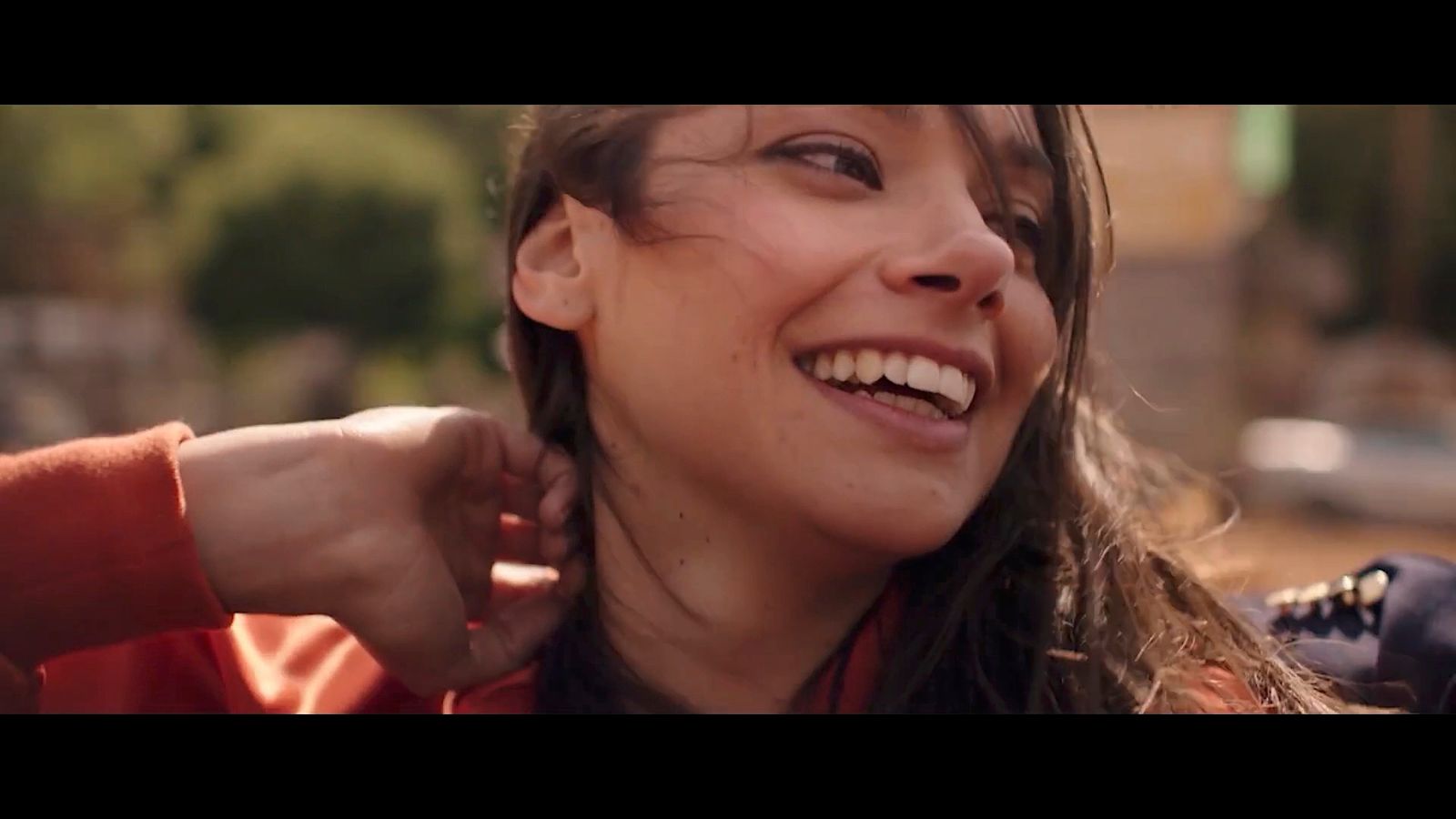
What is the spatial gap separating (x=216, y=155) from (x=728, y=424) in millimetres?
22988

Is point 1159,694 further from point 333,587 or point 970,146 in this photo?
point 333,587

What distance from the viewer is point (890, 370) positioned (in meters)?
1.60

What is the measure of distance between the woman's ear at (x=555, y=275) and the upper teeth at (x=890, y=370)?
14.1 inches

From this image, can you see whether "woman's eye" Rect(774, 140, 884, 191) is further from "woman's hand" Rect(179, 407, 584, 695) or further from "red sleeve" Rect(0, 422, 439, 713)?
"red sleeve" Rect(0, 422, 439, 713)

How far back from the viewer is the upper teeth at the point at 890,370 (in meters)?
1.60

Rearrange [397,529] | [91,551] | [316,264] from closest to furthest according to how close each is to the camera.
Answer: [91,551] → [397,529] → [316,264]

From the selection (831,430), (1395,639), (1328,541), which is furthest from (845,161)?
(1328,541)

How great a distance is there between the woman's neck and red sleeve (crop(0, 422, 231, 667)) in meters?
0.54

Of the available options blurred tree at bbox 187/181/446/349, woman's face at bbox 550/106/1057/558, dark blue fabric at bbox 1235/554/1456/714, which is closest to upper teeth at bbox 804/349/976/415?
woman's face at bbox 550/106/1057/558

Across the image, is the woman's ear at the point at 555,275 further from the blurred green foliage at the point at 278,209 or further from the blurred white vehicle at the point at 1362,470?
the blurred green foliage at the point at 278,209

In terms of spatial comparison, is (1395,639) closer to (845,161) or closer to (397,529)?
(845,161)

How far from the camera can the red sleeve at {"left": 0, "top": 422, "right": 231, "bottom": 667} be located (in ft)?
5.08

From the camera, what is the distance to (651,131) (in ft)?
5.68

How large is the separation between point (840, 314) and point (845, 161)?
19cm
